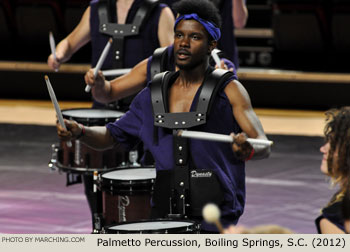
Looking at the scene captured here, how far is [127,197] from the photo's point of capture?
4.34m

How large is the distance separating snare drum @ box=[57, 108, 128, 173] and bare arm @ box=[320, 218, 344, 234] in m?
2.25

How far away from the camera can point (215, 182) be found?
3.63 metres

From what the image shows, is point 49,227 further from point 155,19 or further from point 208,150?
point 208,150

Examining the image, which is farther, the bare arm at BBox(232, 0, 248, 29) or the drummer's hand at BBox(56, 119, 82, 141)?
the bare arm at BBox(232, 0, 248, 29)

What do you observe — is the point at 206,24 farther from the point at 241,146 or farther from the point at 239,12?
the point at 239,12

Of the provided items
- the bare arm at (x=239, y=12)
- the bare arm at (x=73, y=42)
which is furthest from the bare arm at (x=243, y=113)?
the bare arm at (x=239, y=12)

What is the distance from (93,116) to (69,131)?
1.28 metres

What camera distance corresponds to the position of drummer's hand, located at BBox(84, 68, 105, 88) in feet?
14.7

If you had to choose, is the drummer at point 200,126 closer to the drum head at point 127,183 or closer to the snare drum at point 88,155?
the drum head at point 127,183

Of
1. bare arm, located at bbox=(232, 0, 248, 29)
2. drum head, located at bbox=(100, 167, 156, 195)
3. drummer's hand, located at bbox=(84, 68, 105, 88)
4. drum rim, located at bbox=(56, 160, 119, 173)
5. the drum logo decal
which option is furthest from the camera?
bare arm, located at bbox=(232, 0, 248, 29)

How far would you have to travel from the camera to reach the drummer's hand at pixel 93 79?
4.49m

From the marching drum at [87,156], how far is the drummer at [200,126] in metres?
1.20

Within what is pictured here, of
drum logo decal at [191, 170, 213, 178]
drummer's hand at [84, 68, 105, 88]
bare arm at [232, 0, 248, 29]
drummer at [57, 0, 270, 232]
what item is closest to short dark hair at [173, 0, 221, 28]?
drummer at [57, 0, 270, 232]

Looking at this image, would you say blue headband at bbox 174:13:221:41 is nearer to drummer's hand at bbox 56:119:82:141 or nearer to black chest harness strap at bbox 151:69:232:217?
black chest harness strap at bbox 151:69:232:217
